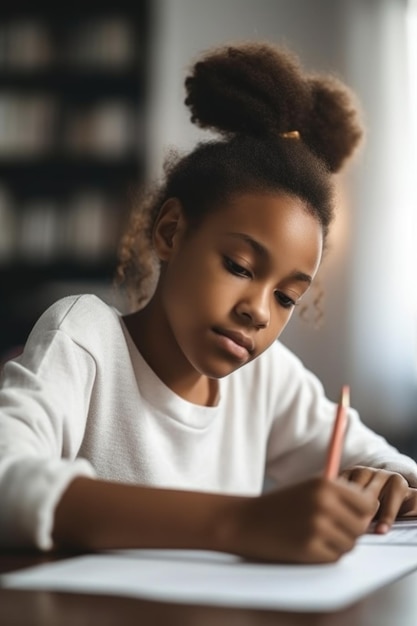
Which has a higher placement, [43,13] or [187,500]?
[43,13]

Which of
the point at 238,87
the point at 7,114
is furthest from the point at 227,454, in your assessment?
the point at 7,114

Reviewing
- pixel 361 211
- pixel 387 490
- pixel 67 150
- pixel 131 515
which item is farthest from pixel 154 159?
pixel 131 515

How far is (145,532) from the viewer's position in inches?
25.5

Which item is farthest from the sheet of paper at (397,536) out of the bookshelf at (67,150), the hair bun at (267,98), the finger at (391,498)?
the bookshelf at (67,150)

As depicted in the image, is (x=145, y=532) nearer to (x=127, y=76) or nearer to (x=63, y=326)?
(x=63, y=326)

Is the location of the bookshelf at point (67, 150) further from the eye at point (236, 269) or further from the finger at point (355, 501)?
the finger at point (355, 501)

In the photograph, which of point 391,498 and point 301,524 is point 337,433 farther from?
point 391,498

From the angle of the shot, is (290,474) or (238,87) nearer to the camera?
(238,87)

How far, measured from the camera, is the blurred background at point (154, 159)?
4.05 meters

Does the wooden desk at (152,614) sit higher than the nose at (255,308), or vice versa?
the nose at (255,308)

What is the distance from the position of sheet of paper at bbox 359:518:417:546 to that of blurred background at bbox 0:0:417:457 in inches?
124

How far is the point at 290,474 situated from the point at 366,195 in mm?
2927

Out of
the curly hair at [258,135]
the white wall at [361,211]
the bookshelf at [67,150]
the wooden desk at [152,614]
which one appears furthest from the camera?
the bookshelf at [67,150]

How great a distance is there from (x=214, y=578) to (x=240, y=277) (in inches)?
16.9
